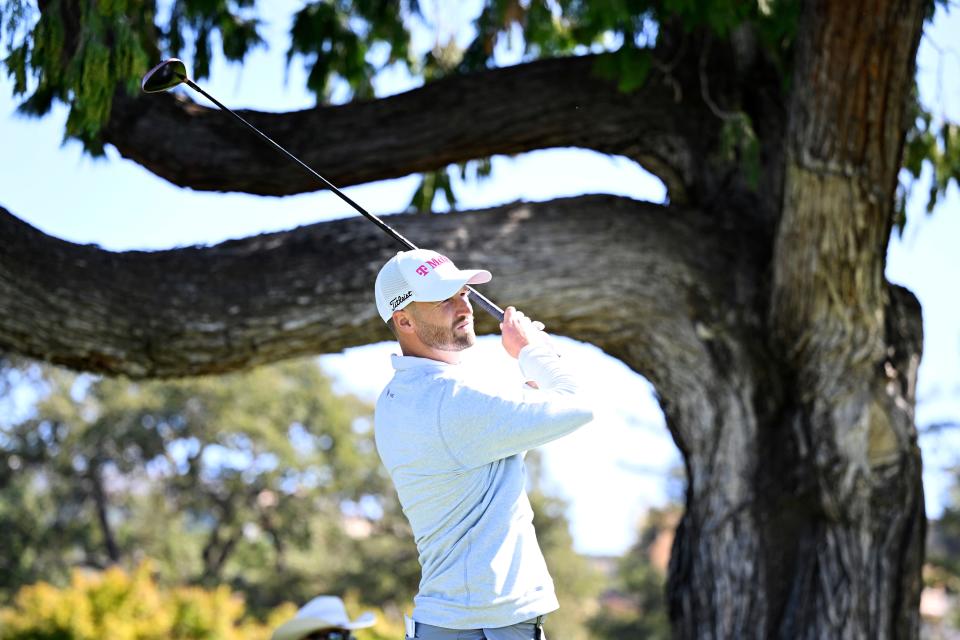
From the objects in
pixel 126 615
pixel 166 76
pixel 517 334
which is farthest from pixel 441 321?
pixel 126 615

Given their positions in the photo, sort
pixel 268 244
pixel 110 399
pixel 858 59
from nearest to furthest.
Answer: pixel 858 59 < pixel 268 244 < pixel 110 399

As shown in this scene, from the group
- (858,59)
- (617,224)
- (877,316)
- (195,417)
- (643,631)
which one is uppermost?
(195,417)

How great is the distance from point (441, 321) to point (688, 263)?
2.69 metres

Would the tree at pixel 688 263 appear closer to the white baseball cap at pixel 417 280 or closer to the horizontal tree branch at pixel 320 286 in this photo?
the horizontal tree branch at pixel 320 286

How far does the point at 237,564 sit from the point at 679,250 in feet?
74.6

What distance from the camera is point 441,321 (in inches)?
117

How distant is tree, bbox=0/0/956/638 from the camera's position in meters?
4.91

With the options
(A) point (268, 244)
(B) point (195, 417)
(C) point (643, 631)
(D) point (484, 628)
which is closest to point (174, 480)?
(B) point (195, 417)

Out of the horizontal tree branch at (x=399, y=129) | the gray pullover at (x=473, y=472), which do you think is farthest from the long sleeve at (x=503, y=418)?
the horizontal tree branch at (x=399, y=129)

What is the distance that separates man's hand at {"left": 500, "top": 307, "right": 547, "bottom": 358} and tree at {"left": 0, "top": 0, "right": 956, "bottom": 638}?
213 centimetres

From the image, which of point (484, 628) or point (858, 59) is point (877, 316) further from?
point (484, 628)

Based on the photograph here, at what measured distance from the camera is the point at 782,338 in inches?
211

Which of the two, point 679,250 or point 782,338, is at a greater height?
point 679,250

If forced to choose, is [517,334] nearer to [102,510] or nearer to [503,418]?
[503,418]
